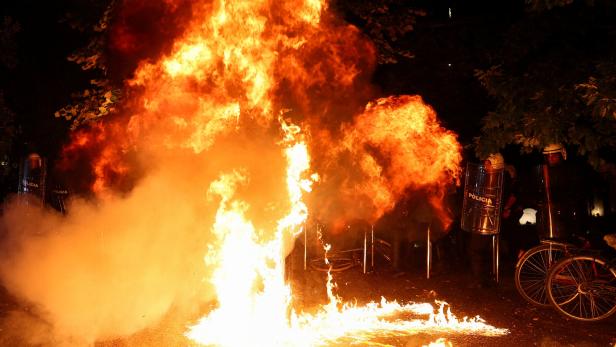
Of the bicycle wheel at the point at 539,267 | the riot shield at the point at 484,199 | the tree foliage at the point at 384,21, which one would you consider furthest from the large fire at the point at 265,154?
the bicycle wheel at the point at 539,267

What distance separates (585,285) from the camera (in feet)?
25.2

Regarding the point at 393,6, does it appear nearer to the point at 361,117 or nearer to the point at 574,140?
the point at 361,117

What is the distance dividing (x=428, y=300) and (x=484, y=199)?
2.22m

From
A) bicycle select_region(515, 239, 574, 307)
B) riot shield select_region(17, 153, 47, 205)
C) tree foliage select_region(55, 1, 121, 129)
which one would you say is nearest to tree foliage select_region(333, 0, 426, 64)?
tree foliage select_region(55, 1, 121, 129)

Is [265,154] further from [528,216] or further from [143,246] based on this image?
[528,216]

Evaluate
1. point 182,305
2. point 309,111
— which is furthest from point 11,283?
point 309,111

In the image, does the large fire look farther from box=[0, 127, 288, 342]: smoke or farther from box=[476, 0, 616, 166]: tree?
box=[476, 0, 616, 166]: tree

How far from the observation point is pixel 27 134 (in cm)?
1831

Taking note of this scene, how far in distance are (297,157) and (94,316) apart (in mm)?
3445

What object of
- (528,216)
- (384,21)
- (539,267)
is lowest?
(539,267)

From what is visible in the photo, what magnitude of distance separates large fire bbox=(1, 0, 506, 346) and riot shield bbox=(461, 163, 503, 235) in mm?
1158

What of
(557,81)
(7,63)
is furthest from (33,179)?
(557,81)

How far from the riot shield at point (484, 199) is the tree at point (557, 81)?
0.65 metres

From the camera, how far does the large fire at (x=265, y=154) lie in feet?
24.0
